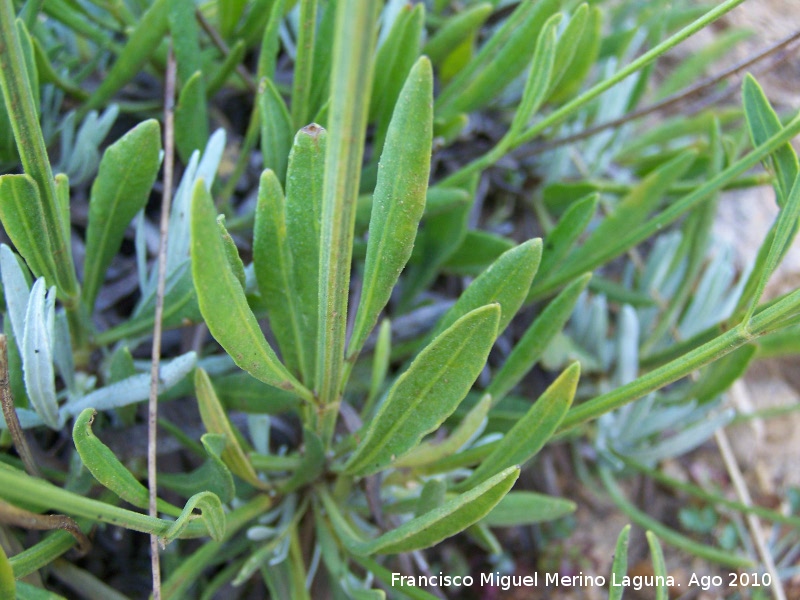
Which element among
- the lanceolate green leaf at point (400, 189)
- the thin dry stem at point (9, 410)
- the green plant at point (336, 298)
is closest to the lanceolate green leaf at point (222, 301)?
the green plant at point (336, 298)

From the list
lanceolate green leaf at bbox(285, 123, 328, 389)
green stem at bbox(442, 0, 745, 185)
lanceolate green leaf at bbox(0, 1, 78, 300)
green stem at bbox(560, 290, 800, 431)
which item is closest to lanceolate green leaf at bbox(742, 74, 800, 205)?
green stem at bbox(442, 0, 745, 185)

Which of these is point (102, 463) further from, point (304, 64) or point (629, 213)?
point (629, 213)

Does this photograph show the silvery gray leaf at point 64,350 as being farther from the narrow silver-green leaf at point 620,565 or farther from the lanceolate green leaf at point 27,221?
the narrow silver-green leaf at point 620,565

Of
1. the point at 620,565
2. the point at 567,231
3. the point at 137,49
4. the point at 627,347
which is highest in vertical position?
the point at 137,49

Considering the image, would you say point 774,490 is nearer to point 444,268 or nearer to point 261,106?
point 444,268

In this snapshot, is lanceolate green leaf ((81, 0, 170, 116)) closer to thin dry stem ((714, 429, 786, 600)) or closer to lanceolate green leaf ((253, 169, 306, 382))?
lanceolate green leaf ((253, 169, 306, 382))

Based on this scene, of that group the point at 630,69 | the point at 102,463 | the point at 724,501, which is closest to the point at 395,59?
the point at 630,69
